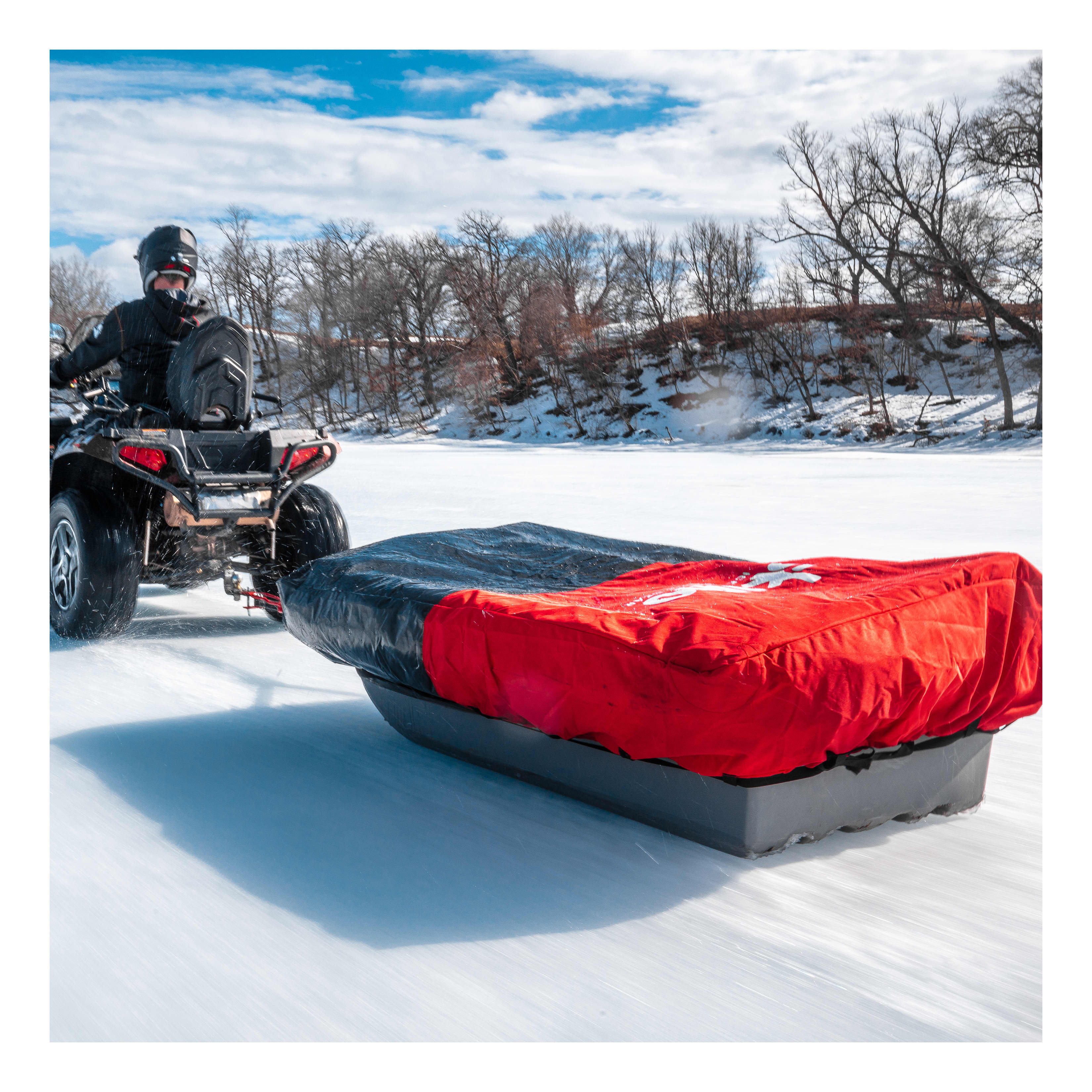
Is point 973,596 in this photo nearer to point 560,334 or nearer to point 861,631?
point 861,631

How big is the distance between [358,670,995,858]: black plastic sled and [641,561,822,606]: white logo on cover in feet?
1.08

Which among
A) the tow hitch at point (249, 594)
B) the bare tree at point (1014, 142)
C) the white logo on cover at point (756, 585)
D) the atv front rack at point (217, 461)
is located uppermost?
the bare tree at point (1014, 142)

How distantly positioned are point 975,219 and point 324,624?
375 centimetres

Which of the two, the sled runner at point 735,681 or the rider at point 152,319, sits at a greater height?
the rider at point 152,319

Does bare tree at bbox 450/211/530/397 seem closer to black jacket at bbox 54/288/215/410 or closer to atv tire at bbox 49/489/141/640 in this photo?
black jacket at bbox 54/288/215/410

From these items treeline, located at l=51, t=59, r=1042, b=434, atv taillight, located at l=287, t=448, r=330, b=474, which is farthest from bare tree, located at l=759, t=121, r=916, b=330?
atv taillight, located at l=287, t=448, r=330, b=474

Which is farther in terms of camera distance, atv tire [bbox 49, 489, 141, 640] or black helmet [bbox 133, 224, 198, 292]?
black helmet [bbox 133, 224, 198, 292]

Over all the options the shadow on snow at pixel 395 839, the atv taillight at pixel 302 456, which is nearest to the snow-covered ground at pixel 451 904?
the shadow on snow at pixel 395 839

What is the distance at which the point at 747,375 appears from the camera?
13.6 meters

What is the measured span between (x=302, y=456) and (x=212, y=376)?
16.3 inches

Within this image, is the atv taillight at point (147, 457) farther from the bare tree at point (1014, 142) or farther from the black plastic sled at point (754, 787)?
the bare tree at point (1014, 142)

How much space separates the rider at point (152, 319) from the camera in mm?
3719

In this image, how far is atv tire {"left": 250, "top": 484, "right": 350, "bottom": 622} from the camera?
382 cm

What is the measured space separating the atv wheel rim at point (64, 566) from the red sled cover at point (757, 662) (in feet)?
6.53
